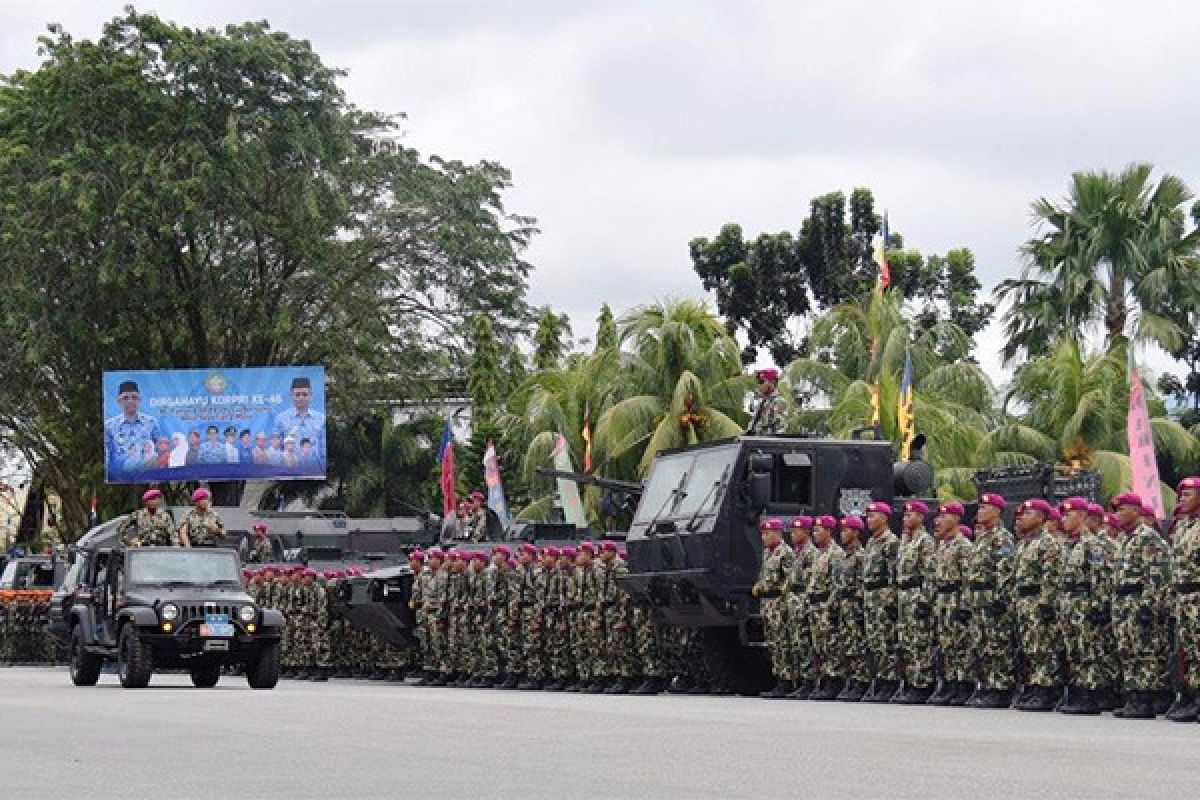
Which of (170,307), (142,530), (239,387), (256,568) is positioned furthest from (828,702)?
(170,307)

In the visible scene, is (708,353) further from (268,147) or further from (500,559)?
(500,559)

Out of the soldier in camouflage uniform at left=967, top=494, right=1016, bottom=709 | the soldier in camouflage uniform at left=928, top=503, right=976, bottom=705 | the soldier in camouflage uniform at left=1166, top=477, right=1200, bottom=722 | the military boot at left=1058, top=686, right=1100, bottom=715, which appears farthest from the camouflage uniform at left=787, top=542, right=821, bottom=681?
the soldier in camouflage uniform at left=1166, top=477, right=1200, bottom=722

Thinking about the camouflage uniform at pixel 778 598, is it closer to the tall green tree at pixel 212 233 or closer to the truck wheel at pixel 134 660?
the truck wheel at pixel 134 660

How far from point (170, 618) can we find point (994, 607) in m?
9.67

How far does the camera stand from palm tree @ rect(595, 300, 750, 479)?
1614 inches

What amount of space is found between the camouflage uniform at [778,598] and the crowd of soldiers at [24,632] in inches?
836

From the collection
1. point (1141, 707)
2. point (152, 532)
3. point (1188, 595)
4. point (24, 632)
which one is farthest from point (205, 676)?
point (24, 632)

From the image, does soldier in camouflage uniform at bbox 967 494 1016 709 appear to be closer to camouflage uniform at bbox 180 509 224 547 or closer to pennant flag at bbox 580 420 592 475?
camouflage uniform at bbox 180 509 224 547

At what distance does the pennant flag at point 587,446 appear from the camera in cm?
4288

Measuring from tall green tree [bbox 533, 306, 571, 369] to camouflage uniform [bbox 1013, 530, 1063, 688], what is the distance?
36.4 m

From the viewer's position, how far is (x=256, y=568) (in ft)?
114

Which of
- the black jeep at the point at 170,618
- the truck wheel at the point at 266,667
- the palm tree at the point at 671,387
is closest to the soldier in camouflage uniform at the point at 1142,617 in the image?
the black jeep at the point at 170,618

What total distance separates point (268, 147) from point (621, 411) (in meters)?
12.0

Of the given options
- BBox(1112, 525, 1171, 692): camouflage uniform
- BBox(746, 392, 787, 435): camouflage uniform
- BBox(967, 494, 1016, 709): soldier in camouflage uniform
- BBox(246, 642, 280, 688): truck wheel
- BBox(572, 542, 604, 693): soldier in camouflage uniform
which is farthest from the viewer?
BBox(246, 642, 280, 688): truck wheel
